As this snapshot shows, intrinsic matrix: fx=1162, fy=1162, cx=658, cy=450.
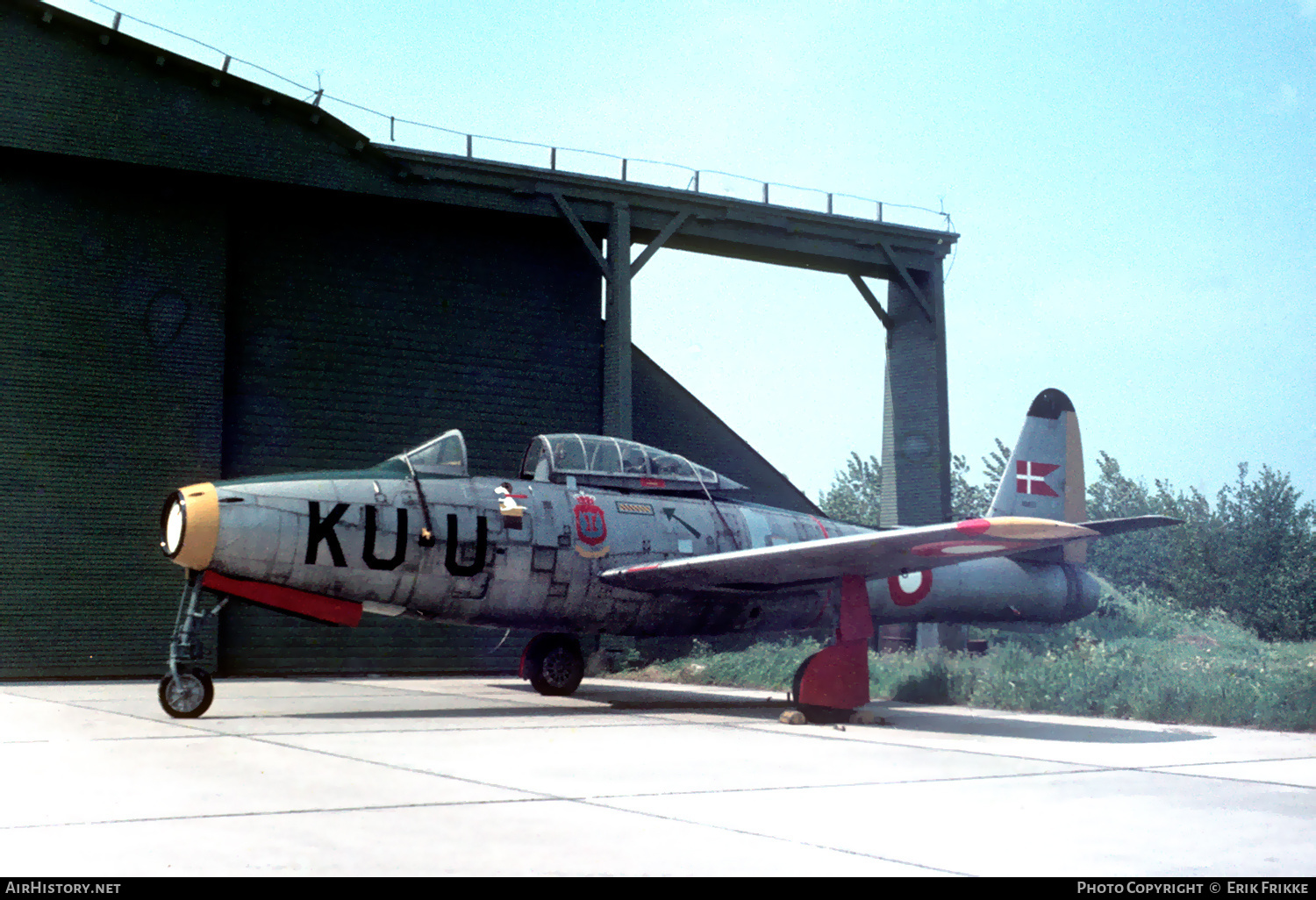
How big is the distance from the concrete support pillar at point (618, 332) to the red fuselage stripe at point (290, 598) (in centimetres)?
917

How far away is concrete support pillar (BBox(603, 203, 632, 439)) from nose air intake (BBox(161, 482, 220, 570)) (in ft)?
33.6

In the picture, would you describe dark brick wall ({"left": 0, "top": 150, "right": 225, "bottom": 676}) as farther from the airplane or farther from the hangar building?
the airplane

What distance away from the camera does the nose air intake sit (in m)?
9.73

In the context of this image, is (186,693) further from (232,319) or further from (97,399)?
(232,319)

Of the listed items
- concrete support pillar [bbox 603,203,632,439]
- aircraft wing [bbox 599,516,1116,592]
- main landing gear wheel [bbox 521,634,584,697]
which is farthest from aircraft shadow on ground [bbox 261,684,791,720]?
concrete support pillar [bbox 603,203,632,439]

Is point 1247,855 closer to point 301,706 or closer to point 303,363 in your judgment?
point 301,706

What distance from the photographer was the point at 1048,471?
582 inches

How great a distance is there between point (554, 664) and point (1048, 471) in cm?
668

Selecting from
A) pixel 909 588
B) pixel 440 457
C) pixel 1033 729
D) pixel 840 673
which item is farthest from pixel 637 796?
pixel 909 588

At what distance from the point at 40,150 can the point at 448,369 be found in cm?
664

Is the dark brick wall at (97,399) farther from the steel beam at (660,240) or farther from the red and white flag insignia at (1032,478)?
the red and white flag insignia at (1032,478)

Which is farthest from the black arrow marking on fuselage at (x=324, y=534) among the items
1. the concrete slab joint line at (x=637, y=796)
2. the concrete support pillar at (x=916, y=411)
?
the concrete support pillar at (x=916, y=411)

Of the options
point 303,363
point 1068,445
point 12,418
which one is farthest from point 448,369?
point 1068,445

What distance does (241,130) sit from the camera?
17.6 meters
